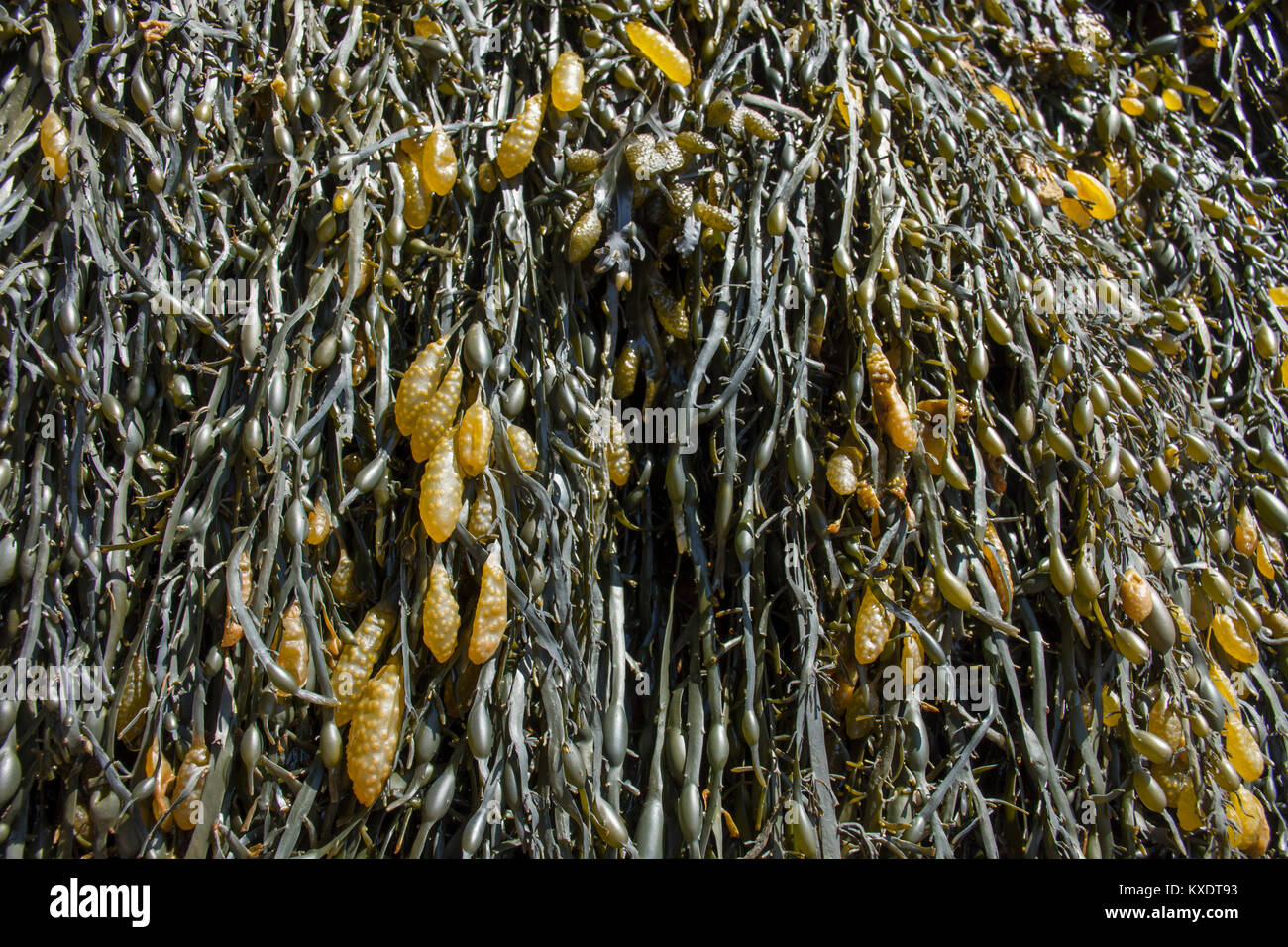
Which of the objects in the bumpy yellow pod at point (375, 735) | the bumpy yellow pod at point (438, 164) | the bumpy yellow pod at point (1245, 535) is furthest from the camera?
the bumpy yellow pod at point (1245, 535)

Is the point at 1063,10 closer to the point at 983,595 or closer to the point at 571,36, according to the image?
the point at 571,36

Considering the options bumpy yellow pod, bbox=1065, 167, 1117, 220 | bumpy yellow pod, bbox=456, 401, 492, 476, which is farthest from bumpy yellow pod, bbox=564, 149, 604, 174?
bumpy yellow pod, bbox=1065, 167, 1117, 220

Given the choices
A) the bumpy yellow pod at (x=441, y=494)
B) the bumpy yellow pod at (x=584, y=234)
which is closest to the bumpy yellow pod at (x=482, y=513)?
the bumpy yellow pod at (x=441, y=494)

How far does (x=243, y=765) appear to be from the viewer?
0.68 m

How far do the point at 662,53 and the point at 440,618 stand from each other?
1.92 ft

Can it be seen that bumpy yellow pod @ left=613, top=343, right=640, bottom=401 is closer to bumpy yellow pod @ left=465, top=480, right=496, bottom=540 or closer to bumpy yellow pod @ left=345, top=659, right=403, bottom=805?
bumpy yellow pod @ left=465, top=480, right=496, bottom=540

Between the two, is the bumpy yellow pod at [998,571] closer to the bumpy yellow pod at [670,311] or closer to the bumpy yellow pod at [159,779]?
the bumpy yellow pod at [670,311]

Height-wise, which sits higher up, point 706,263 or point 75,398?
point 706,263

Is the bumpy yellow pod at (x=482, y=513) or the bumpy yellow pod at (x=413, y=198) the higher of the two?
the bumpy yellow pod at (x=413, y=198)

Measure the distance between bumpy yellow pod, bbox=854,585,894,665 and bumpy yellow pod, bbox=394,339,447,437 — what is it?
1.45 ft

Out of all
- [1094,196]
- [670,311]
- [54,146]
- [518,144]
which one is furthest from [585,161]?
[1094,196]

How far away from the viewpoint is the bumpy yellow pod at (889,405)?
75 centimetres

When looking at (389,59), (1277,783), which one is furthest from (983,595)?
(389,59)
